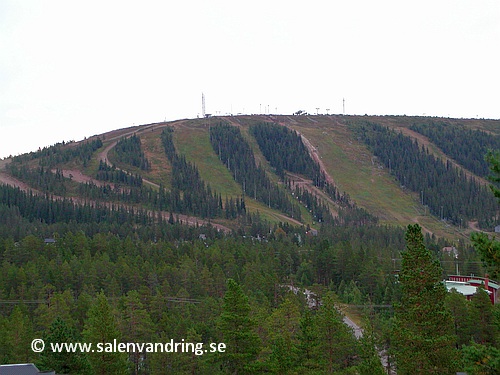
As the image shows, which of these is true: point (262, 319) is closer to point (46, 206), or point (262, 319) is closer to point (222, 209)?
point (46, 206)

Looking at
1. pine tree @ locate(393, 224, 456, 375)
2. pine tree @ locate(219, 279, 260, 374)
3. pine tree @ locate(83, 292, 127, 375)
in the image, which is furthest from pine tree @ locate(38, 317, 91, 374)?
pine tree @ locate(393, 224, 456, 375)

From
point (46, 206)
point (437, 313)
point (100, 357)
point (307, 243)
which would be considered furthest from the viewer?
point (46, 206)

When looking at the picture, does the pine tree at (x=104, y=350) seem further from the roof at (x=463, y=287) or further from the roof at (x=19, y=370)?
the roof at (x=463, y=287)

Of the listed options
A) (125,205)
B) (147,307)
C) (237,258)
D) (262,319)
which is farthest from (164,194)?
(262,319)

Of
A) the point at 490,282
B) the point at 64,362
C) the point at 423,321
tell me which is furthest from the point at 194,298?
the point at 423,321

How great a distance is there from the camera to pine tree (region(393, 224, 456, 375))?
27984 millimetres

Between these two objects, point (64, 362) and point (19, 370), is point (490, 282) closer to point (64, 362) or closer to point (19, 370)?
point (64, 362)

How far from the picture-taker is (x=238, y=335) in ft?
112

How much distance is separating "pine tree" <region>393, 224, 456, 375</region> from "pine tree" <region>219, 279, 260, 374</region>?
30.3 ft

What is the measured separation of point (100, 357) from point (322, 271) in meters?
61.9

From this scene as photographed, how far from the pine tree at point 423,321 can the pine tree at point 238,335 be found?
9.24m

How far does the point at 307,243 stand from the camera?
12038cm

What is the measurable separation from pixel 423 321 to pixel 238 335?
11155 millimetres

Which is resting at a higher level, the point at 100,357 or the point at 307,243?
the point at 100,357
